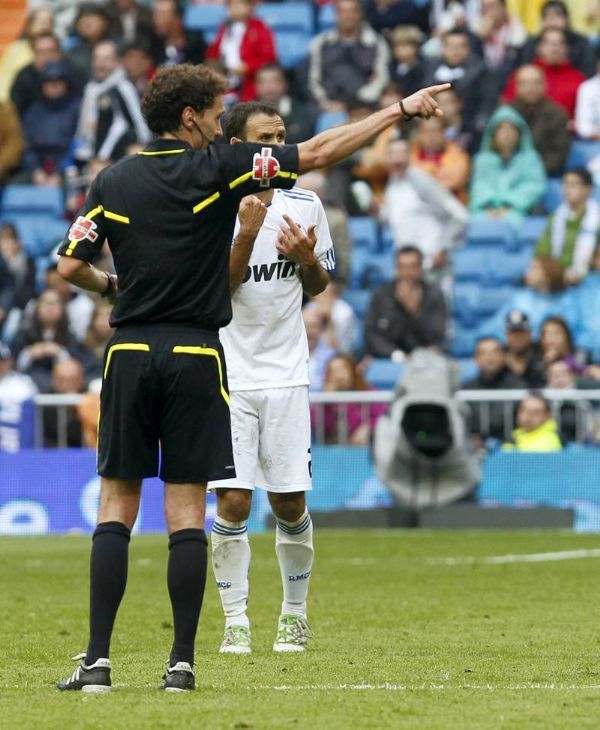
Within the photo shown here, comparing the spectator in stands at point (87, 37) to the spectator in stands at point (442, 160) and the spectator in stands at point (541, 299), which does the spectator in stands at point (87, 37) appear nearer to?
the spectator in stands at point (442, 160)

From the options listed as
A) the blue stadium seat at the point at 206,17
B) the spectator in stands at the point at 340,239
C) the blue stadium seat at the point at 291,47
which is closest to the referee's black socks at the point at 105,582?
the spectator in stands at the point at 340,239

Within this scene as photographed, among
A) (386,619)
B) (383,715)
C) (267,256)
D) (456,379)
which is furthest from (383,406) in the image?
(383,715)

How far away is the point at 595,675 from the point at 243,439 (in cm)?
228

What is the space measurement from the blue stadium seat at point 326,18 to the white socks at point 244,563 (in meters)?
16.8

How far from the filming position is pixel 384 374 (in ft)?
63.4

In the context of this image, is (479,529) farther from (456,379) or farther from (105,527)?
(105,527)

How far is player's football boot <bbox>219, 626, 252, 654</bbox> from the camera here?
26.3ft

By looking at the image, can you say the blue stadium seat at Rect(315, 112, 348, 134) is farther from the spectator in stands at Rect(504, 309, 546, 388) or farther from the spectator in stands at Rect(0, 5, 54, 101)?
the spectator in stands at Rect(504, 309, 546, 388)

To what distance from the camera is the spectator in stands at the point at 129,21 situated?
80.9ft

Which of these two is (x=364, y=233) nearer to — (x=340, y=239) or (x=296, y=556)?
(x=340, y=239)

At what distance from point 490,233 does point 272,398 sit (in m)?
13.2

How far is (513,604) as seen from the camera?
401 inches

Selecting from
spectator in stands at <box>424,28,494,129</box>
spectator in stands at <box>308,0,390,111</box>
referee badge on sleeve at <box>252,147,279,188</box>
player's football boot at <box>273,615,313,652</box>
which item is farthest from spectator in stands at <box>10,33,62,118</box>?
referee badge on sleeve at <box>252,147,279,188</box>

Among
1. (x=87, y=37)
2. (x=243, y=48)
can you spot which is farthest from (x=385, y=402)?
(x=87, y=37)
